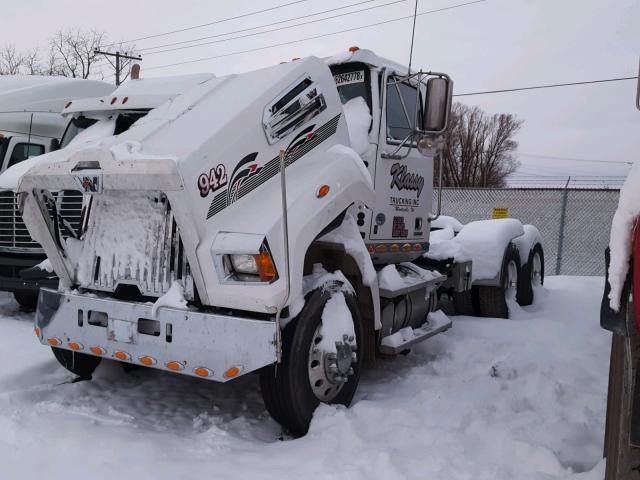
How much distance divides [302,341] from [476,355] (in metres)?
2.46

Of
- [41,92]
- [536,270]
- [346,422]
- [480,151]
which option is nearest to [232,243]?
[346,422]

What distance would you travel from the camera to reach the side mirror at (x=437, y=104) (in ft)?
15.1

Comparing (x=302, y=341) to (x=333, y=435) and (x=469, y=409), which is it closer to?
(x=333, y=435)

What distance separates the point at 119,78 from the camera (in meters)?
39.3

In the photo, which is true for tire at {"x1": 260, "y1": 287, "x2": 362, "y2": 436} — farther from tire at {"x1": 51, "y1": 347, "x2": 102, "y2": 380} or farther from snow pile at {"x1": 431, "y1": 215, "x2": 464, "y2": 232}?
snow pile at {"x1": 431, "y1": 215, "x2": 464, "y2": 232}

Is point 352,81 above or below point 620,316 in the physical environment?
above

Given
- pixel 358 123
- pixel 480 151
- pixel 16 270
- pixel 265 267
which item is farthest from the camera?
pixel 480 151

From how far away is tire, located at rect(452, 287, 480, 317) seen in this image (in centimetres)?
762

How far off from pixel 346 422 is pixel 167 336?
1240 mm

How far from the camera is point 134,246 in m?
3.81

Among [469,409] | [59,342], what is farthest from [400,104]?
[59,342]

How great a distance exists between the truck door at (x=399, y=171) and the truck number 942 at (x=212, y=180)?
1.77 m

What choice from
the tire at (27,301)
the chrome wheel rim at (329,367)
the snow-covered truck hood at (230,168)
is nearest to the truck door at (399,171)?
the snow-covered truck hood at (230,168)

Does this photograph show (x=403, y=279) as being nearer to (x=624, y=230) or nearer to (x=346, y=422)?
(x=346, y=422)
